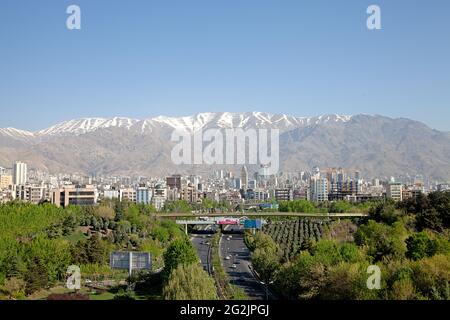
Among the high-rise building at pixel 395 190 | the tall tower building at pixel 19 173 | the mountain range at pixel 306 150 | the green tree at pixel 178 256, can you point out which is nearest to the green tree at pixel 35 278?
the green tree at pixel 178 256

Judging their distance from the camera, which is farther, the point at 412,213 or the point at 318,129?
the point at 318,129

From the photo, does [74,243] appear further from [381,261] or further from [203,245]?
[381,261]

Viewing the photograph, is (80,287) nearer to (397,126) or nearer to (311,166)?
(311,166)

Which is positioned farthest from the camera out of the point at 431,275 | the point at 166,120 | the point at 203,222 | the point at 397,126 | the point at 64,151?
the point at 166,120

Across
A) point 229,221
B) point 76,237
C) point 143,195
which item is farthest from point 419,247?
point 143,195

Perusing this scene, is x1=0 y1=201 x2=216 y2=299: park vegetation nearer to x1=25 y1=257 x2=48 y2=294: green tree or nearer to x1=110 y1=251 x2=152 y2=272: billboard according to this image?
x1=25 y1=257 x2=48 y2=294: green tree

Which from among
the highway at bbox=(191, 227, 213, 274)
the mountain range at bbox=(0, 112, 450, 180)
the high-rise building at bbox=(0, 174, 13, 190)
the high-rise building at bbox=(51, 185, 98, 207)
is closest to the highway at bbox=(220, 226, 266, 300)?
the highway at bbox=(191, 227, 213, 274)

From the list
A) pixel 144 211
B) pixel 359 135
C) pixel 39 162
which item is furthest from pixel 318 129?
pixel 144 211

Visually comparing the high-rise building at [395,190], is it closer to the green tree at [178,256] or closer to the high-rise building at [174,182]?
the high-rise building at [174,182]
